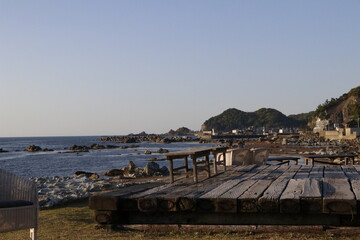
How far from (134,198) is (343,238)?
8.40 ft

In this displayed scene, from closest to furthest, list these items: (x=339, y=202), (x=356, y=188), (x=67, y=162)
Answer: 1. (x=339, y=202)
2. (x=356, y=188)
3. (x=67, y=162)

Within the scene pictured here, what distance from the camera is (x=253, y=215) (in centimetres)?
568

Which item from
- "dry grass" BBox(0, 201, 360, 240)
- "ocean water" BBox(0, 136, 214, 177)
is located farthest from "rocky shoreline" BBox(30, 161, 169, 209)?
"ocean water" BBox(0, 136, 214, 177)

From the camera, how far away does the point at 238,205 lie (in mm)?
5523

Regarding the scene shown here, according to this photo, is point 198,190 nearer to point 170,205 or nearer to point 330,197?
point 170,205

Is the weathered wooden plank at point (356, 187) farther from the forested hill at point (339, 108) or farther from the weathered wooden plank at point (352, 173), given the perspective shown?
the forested hill at point (339, 108)

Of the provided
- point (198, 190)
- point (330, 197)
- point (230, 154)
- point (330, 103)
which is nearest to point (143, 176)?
point (230, 154)

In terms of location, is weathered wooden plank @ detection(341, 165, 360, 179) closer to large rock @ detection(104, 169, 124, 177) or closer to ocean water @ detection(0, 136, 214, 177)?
large rock @ detection(104, 169, 124, 177)

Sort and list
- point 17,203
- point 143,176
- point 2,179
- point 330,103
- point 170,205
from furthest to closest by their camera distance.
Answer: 1. point 330,103
2. point 143,176
3. point 170,205
4. point 2,179
5. point 17,203

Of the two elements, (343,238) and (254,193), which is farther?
(254,193)

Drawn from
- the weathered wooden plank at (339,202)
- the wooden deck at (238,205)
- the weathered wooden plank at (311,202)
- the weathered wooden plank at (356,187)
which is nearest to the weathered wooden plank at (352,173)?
the weathered wooden plank at (356,187)

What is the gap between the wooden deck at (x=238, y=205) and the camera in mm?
5340

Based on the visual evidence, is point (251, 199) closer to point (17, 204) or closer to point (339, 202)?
point (339, 202)

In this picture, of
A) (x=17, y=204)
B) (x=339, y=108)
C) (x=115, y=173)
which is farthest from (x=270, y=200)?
(x=339, y=108)
